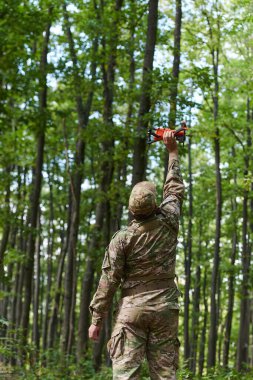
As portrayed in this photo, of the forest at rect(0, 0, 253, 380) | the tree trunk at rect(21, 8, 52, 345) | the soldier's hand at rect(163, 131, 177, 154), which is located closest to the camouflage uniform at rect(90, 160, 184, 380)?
the soldier's hand at rect(163, 131, 177, 154)

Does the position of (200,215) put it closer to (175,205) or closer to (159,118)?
(159,118)

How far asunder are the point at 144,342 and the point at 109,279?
61cm

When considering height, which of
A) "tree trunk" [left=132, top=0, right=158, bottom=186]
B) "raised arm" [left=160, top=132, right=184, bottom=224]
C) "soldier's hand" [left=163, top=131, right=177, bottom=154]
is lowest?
"raised arm" [left=160, top=132, right=184, bottom=224]

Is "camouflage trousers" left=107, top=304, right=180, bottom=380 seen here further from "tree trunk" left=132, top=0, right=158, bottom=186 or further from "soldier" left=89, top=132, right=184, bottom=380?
"tree trunk" left=132, top=0, right=158, bottom=186

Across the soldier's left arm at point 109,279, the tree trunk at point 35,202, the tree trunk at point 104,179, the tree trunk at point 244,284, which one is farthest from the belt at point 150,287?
the tree trunk at point 244,284

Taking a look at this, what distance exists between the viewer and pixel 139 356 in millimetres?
4918

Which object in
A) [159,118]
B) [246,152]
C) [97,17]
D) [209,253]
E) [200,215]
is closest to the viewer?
[159,118]

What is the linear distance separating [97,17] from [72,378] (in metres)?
9.93

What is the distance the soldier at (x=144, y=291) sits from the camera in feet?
16.2

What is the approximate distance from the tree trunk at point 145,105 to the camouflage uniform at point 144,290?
5736mm

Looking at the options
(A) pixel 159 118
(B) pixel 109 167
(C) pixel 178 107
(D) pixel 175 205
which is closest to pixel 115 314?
(D) pixel 175 205

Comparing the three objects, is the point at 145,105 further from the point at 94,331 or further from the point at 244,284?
→ the point at 244,284

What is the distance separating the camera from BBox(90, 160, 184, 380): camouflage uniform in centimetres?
495

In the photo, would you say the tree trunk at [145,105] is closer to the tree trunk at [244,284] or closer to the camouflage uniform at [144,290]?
the camouflage uniform at [144,290]
